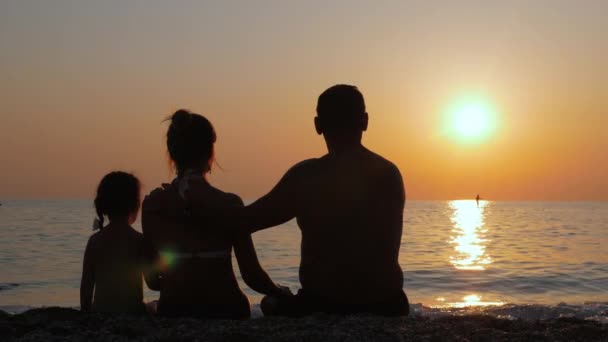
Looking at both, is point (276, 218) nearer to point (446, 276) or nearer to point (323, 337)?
point (323, 337)

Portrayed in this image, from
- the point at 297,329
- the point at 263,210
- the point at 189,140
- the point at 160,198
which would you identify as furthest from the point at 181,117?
the point at 297,329

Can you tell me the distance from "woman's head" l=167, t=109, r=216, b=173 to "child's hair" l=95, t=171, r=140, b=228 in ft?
3.13

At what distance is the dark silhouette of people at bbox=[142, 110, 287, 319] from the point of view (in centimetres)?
416

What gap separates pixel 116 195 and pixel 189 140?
116 cm

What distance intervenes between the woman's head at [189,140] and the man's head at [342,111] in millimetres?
741

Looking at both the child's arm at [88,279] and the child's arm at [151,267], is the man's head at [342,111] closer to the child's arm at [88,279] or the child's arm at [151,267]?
the child's arm at [151,267]

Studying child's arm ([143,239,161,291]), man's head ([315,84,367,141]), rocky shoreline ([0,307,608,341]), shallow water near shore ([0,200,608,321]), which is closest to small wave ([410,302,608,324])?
shallow water near shore ([0,200,608,321])

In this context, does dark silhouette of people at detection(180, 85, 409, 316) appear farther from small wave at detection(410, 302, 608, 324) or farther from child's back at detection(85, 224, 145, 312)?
small wave at detection(410, 302, 608, 324)

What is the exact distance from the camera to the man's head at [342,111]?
4.07 meters

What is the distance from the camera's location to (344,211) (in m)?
4.03

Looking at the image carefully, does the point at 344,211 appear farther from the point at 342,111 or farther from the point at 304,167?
the point at 342,111

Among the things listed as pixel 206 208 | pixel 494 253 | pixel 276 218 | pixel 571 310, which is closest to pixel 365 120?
pixel 276 218

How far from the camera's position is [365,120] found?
415cm

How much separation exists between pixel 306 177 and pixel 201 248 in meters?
0.83
